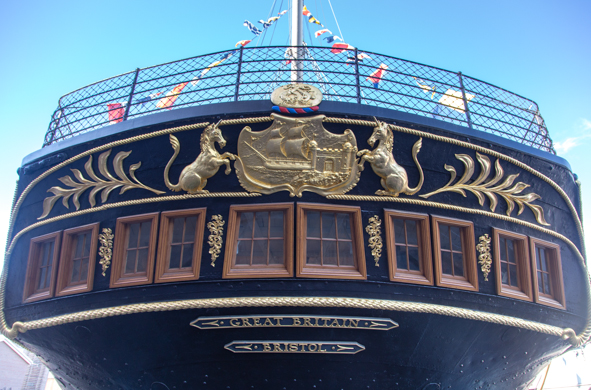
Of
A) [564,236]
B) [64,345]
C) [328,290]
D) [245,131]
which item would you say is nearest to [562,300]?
[564,236]

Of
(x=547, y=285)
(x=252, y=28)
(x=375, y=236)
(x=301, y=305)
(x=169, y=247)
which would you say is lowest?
(x=301, y=305)

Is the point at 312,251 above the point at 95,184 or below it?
below

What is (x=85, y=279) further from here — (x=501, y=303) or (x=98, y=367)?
(x=501, y=303)

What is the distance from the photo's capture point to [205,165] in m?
6.77

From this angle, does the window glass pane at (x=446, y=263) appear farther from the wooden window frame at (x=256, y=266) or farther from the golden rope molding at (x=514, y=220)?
the wooden window frame at (x=256, y=266)

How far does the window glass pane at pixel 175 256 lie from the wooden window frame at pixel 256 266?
0.82 m

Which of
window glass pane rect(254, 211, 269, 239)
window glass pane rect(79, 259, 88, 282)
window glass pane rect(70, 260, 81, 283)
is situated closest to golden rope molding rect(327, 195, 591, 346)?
window glass pane rect(254, 211, 269, 239)

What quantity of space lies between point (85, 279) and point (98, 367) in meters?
1.49

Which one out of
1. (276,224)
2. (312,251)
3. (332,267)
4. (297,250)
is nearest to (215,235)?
(276,224)

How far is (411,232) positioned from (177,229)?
11.6ft

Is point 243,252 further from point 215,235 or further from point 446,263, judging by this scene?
point 446,263

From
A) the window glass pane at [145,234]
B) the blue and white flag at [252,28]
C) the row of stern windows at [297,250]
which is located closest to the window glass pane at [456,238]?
the row of stern windows at [297,250]

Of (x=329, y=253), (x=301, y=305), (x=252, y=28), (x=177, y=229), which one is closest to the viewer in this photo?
(x=301, y=305)

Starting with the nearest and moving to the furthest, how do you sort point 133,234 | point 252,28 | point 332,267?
point 332,267 < point 133,234 < point 252,28
